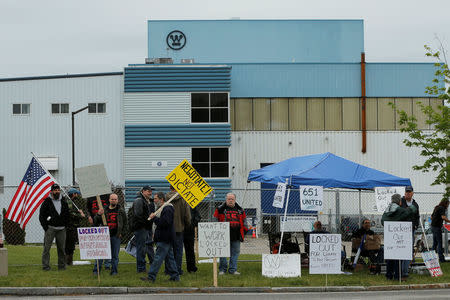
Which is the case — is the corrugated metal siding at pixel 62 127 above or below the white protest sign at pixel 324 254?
above

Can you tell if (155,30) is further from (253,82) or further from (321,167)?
(321,167)

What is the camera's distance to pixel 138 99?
42.3 metres

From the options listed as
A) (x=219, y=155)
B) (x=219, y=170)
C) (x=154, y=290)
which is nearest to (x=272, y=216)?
(x=219, y=170)

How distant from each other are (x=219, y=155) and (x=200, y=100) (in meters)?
3.30

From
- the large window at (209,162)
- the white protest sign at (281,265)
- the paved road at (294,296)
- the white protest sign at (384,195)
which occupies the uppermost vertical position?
the large window at (209,162)

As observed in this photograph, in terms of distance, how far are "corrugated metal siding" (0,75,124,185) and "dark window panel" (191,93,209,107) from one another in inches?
166

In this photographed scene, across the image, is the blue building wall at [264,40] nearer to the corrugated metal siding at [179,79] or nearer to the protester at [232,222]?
the corrugated metal siding at [179,79]

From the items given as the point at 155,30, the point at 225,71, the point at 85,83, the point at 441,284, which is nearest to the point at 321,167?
the point at 441,284

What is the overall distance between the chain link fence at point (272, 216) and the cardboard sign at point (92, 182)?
4.91 m

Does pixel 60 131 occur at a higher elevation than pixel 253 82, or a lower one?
lower

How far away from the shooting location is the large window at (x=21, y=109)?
141 feet

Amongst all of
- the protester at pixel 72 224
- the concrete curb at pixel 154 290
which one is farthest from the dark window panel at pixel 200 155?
the concrete curb at pixel 154 290

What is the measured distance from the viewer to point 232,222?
16016mm

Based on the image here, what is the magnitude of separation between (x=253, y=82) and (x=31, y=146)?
43.6ft
